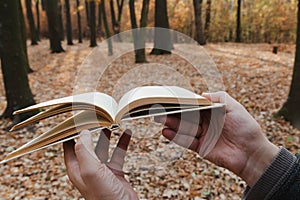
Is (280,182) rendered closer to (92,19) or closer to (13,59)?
(13,59)

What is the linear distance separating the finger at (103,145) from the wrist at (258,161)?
27.1 inches

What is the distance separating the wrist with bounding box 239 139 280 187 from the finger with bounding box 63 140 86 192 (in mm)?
797

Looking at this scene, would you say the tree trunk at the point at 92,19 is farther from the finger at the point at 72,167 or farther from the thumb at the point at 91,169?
the thumb at the point at 91,169

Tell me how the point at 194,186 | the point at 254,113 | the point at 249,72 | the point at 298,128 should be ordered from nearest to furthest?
the point at 194,186
the point at 298,128
the point at 254,113
the point at 249,72

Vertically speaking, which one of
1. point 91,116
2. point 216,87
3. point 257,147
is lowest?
point 216,87

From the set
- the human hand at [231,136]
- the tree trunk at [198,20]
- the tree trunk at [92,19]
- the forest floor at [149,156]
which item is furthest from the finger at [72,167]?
the tree trunk at [198,20]

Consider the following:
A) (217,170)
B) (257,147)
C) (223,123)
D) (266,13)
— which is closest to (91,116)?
(223,123)

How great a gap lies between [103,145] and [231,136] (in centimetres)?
64

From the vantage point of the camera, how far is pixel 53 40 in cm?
1214

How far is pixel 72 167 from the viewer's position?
1220mm

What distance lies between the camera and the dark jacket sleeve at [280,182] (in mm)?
1205

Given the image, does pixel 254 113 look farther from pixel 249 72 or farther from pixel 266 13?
pixel 266 13

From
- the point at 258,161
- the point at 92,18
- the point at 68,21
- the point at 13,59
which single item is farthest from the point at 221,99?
the point at 68,21

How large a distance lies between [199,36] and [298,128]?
8.95m
